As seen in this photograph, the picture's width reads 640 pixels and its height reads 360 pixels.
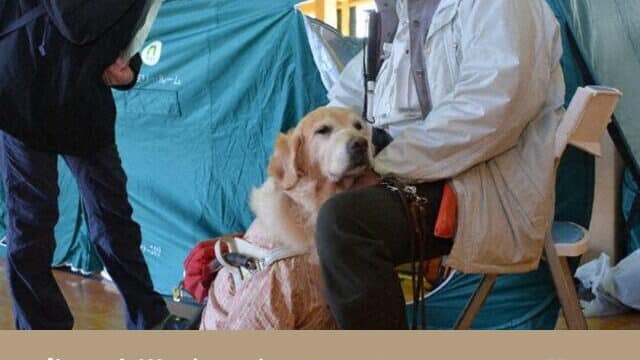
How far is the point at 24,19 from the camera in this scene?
5.58ft

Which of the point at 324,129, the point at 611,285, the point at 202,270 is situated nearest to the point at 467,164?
the point at 324,129

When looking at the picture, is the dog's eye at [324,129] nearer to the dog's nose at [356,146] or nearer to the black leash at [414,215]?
the dog's nose at [356,146]

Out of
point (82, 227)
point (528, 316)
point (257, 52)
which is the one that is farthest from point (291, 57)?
point (528, 316)

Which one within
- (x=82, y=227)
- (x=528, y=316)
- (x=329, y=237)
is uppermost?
(x=329, y=237)

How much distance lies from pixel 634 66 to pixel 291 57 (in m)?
0.93

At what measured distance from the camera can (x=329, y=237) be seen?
4.07 feet

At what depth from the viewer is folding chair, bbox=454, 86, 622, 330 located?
134 cm

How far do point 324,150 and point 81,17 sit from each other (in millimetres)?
675

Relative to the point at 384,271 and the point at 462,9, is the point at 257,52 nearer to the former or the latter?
the point at 462,9

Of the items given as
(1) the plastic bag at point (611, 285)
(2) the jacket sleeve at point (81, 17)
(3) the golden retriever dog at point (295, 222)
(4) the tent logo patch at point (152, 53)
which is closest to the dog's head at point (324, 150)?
(3) the golden retriever dog at point (295, 222)

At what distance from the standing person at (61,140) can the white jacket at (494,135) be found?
2.67 feet

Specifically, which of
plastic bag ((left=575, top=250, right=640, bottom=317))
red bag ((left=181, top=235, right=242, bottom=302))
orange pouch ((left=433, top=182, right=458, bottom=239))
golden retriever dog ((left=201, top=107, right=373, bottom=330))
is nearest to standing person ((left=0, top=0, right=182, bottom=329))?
red bag ((left=181, top=235, right=242, bottom=302))

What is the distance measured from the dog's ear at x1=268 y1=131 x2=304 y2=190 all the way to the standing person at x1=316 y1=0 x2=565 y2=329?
0.56ft

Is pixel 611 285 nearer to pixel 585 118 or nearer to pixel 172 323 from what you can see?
pixel 585 118
